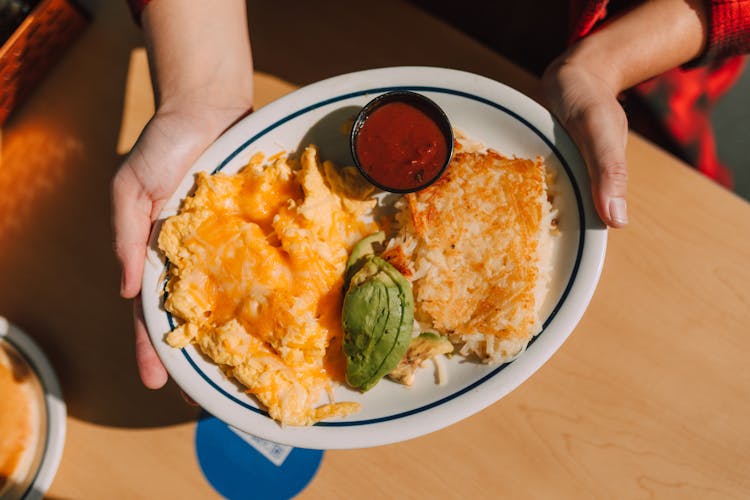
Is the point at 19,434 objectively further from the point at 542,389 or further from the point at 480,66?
the point at 480,66

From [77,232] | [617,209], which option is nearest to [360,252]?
[617,209]

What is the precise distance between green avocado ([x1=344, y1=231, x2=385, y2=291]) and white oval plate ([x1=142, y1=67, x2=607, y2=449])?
570 mm

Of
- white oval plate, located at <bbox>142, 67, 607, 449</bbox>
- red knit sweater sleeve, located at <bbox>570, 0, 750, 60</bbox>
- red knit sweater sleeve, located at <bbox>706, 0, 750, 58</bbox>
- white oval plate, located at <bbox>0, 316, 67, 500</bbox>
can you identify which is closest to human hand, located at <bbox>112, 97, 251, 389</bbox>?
white oval plate, located at <bbox>142, 67, 607, 449</bbox>

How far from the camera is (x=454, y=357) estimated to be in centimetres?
269

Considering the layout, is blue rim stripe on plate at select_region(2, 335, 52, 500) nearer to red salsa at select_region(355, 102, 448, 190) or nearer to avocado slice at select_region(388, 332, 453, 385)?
avocado slice at select_region(388, 332, 453, 385)

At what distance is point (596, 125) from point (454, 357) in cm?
127

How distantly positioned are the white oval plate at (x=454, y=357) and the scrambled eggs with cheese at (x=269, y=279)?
81 millimetres

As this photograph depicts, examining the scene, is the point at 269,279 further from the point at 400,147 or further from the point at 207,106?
the point at 207,106

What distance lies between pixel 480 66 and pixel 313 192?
3.98ft

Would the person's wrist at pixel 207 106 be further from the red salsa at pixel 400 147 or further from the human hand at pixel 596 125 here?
the human hand at pixel 596 125

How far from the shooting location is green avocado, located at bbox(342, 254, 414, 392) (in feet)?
7.89

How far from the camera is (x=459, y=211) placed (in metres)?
2.61

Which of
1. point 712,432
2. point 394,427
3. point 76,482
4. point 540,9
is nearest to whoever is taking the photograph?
point 394,427

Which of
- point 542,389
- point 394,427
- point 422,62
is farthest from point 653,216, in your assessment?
point 394,427
